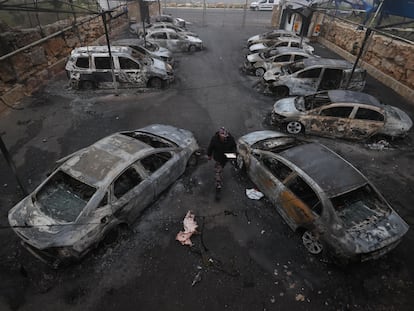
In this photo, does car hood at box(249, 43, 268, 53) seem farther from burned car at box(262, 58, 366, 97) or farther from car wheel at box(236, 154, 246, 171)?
car wheel at box(236, 154, 246, 171)

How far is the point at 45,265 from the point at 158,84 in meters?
9.04

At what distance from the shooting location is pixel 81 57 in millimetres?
10883

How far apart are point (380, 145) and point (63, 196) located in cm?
975

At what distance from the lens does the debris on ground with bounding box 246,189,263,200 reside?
6.48 meters

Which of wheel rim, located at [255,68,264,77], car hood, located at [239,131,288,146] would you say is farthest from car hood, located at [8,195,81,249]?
wheel rim, located at [255,68,264,77]

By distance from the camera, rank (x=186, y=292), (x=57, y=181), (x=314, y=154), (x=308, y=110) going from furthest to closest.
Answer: (x=308, y=110) < (x=314, y=154) < (x=57, y=181) < (x=186, y=292)

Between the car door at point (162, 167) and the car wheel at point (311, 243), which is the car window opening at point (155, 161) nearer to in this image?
the car door at point (162, 167)

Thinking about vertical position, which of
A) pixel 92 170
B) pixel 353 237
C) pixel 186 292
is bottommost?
pixel 186 292

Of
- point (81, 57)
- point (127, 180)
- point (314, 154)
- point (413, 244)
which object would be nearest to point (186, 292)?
point (127, 180)

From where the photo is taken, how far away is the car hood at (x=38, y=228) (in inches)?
170

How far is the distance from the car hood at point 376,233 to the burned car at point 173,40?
15417 millimetres

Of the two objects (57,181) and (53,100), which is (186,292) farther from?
(53,100)

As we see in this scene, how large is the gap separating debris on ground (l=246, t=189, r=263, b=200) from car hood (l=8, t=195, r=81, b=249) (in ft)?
13.2

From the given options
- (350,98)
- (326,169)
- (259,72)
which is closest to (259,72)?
(259,72)
